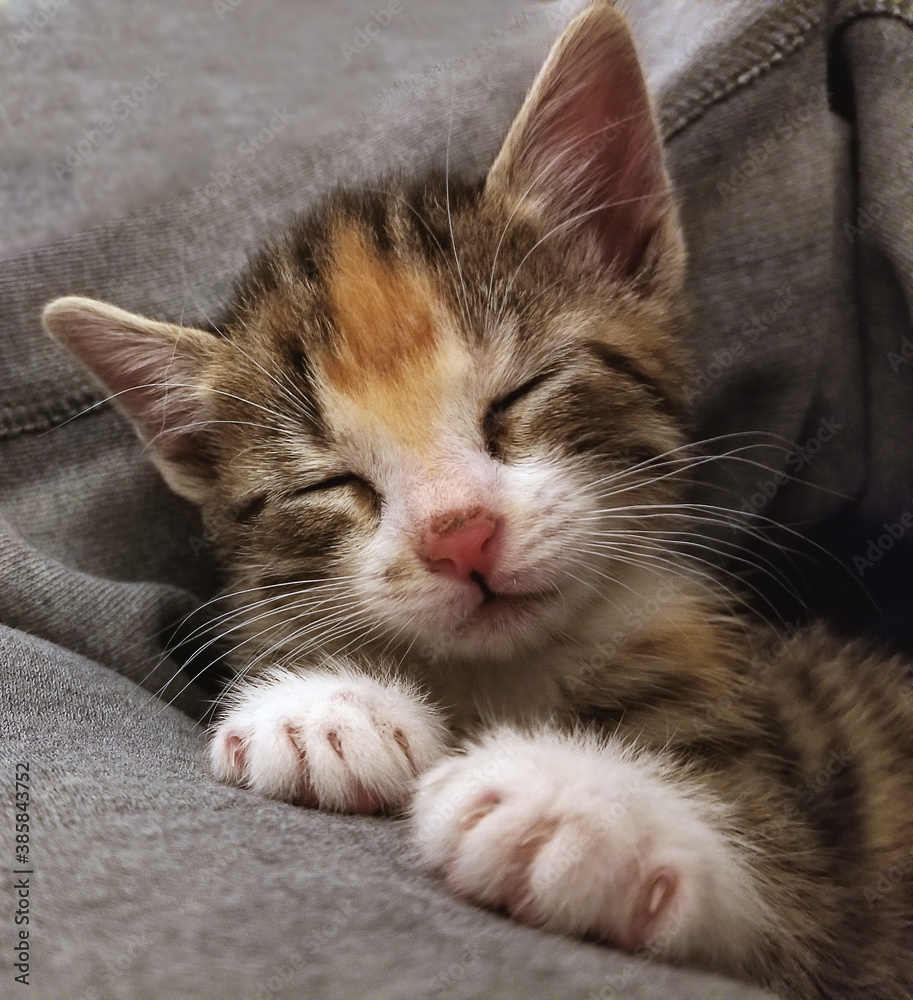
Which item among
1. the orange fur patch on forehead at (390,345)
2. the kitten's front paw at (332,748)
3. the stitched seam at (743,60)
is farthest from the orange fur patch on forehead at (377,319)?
the stitched seam at (743,60)

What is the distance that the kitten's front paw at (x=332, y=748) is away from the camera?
0.67 metres

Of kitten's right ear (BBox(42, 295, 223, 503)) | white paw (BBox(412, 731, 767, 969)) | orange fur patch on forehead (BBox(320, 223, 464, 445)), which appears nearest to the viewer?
white paw (BBox(412, 731, 767, 969))

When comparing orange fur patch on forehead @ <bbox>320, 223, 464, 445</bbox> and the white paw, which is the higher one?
orange fur patch on forehead @ <bbox>320, 223, 464, 445</bbox>

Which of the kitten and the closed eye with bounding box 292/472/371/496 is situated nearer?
the kitten

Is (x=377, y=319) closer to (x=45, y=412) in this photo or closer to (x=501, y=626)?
(x=501, y=626)

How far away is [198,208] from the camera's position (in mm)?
1223

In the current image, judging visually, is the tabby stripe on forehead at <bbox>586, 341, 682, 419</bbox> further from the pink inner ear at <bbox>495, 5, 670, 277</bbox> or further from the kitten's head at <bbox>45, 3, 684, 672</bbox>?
the pink inner ear at <bbox>495, 5, 670, 277</bbox>

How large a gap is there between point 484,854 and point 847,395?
0.90 meters

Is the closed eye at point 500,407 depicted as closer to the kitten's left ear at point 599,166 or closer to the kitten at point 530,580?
the kitten at point 530,580

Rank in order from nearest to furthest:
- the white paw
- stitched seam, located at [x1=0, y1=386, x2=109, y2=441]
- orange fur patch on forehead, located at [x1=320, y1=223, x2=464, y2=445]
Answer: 1. the white paw
2. orange fur patch on forehead, located at [x1=320, y1=223, x2=464, y2=445]
3. stitched seam, located at [x1=0, y1=386, x2=109, y2=441]

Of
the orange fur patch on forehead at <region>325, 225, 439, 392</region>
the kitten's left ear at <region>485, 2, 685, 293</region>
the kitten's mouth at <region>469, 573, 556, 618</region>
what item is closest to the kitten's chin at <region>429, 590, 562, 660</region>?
the kitten's mouth at <region>469, 573, 556, 618</region>

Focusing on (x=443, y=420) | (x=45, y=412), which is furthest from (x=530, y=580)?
(x=45, y=412)

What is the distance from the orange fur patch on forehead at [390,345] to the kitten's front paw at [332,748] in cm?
27

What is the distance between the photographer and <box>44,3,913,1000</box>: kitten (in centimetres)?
57
